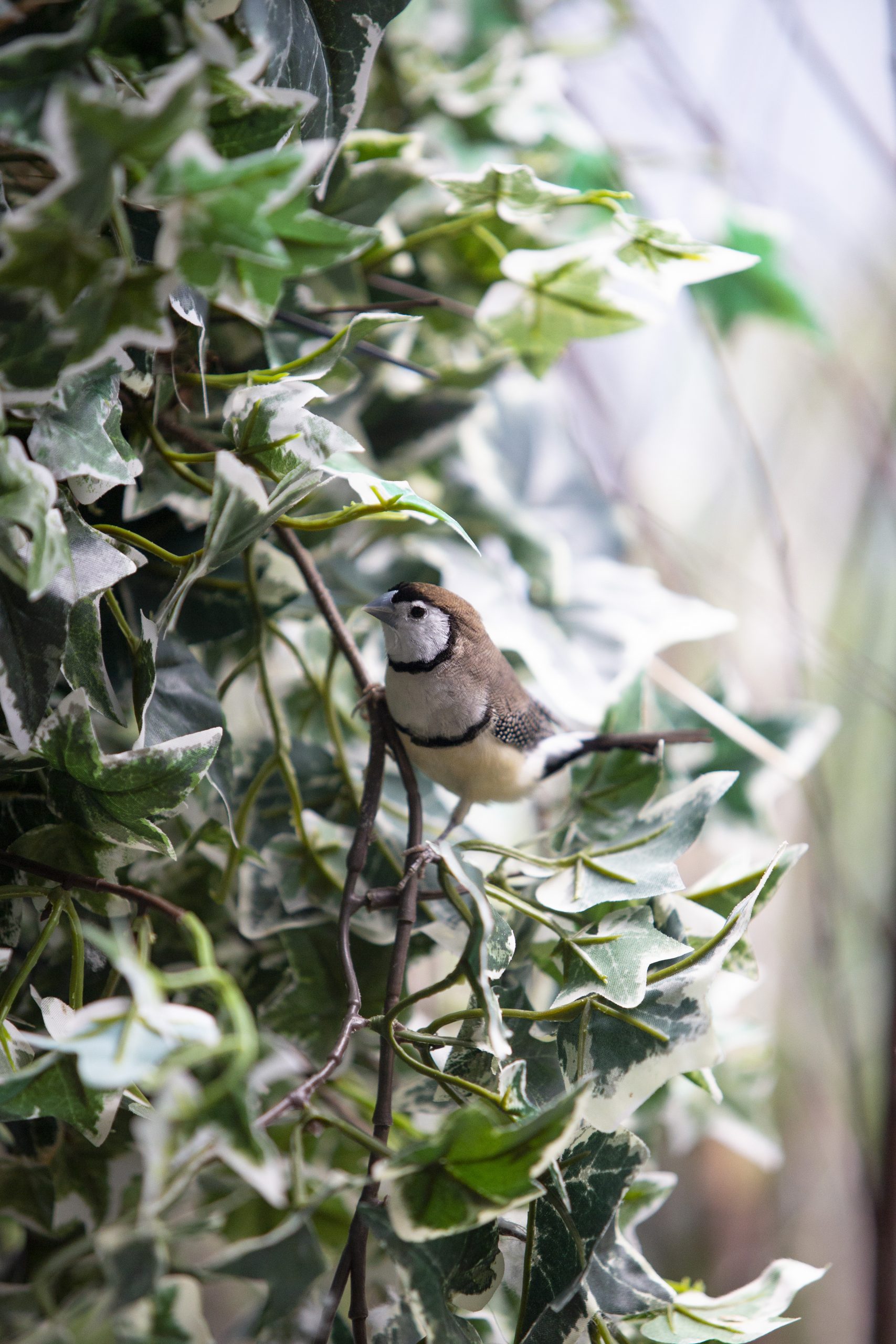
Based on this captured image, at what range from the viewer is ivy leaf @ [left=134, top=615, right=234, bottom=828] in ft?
1.72

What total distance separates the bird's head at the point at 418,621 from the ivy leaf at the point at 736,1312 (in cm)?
50

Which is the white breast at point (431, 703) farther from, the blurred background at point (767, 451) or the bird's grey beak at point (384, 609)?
the blurred background at point (767, 451)

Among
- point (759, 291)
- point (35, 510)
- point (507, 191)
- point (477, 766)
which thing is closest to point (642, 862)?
point (477, 766)

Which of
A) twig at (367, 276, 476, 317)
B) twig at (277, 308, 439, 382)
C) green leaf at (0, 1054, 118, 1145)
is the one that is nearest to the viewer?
green leaf at (0, 1054, 118, 1145)

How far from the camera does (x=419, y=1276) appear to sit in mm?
469

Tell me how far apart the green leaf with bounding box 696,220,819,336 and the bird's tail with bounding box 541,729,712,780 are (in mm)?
643

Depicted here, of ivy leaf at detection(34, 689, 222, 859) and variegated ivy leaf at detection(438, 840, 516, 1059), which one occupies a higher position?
ivy leaf at detection(34, 689, 222, 859)

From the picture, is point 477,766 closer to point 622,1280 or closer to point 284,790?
point 284,790

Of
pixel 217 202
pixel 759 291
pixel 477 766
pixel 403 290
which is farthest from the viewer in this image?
pixel 759 291

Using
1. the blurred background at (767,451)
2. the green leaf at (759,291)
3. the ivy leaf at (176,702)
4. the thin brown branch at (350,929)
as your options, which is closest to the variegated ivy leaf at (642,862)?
the thin brown branch at (350,929)

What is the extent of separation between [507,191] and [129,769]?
0.56 meters

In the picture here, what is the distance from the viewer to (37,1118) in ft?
2.10

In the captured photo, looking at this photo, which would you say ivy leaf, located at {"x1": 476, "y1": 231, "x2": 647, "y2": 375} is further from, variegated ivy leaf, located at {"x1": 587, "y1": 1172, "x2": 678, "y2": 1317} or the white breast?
variegated ivy leaf, located at {"x1": 587, "y1": 1172, "x2": 678, "y2": 1317}

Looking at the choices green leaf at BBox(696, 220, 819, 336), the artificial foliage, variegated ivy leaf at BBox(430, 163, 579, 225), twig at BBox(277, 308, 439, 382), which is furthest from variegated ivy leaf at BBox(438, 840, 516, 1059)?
green leaf at BBox(696, 220, 819, 336)
